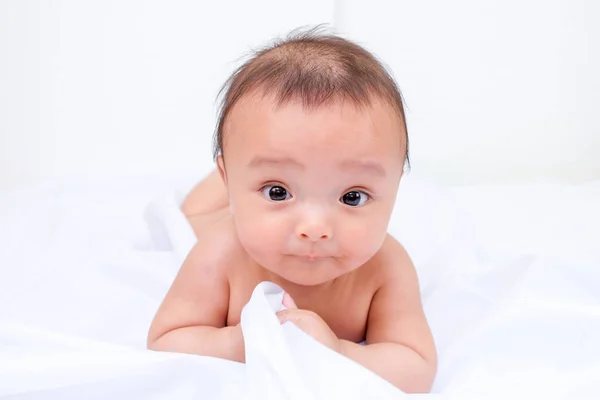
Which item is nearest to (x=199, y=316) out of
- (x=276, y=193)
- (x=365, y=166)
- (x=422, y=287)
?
(x=276, y=193)

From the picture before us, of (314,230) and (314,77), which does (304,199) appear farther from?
(314,77)

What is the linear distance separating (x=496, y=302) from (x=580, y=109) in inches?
55.2

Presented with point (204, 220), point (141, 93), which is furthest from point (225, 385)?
point (141, 93)

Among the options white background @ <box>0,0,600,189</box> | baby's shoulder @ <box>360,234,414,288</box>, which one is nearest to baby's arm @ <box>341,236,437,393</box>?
baby's shoulder @ <box>360,234,414,288</box>

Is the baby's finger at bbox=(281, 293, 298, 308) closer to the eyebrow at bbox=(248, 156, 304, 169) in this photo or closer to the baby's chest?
the baby's chest

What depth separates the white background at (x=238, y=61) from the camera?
267 cm

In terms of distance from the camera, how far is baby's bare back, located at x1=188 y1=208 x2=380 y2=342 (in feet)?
4.55

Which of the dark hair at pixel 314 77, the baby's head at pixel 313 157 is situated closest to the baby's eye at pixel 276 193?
the baby's head at pixel 313 157

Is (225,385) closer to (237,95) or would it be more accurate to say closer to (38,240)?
(237,95)

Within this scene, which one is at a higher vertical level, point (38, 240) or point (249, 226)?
point (249, 226)

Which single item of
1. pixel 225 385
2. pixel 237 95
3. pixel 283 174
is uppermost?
pixel 237 95

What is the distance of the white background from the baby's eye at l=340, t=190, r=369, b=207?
4.88 ft

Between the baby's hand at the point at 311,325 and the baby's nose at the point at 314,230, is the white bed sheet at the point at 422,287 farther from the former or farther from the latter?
the baby's nose at the point at 314,230

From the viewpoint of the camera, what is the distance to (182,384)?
1.15 m
